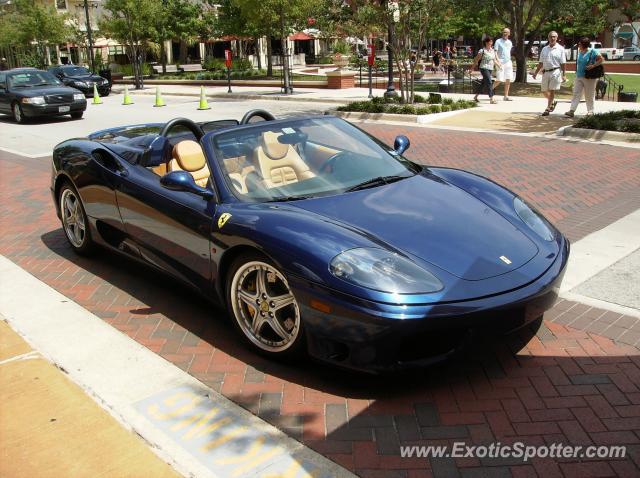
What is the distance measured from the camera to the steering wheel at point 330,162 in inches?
180

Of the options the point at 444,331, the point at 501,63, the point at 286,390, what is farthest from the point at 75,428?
the point at 501,63

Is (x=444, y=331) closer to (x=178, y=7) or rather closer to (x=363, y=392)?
(x=363, y=392)

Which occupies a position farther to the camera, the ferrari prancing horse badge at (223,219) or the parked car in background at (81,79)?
the parked car in background at (81,79)

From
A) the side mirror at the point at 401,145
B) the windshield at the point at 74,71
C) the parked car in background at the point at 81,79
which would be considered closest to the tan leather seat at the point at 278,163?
the side mirror at the point at 401,145

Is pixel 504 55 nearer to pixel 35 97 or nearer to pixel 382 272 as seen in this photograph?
pixel 35 97

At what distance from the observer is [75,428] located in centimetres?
333

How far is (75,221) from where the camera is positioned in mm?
6059

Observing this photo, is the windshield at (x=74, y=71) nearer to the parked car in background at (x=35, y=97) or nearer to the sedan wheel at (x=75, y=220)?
the parked car in background at (x=35, y=97)

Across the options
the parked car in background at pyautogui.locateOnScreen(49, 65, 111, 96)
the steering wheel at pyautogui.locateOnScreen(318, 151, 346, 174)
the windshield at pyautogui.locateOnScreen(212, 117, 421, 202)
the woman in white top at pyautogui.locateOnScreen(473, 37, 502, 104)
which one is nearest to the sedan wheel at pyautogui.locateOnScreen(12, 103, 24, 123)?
the parked car in background at pyautogui.locateOnScreen(49, 65, 111, 96)

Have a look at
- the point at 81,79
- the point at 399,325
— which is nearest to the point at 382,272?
the point at 399,325

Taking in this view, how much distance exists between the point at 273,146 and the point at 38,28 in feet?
143

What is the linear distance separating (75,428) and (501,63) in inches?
656

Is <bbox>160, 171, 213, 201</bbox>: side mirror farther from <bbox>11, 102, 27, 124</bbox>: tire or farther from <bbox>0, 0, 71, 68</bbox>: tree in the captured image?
<bbox>0, 0, 71, 68</bbox>: tree

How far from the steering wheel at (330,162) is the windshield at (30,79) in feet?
57.1
